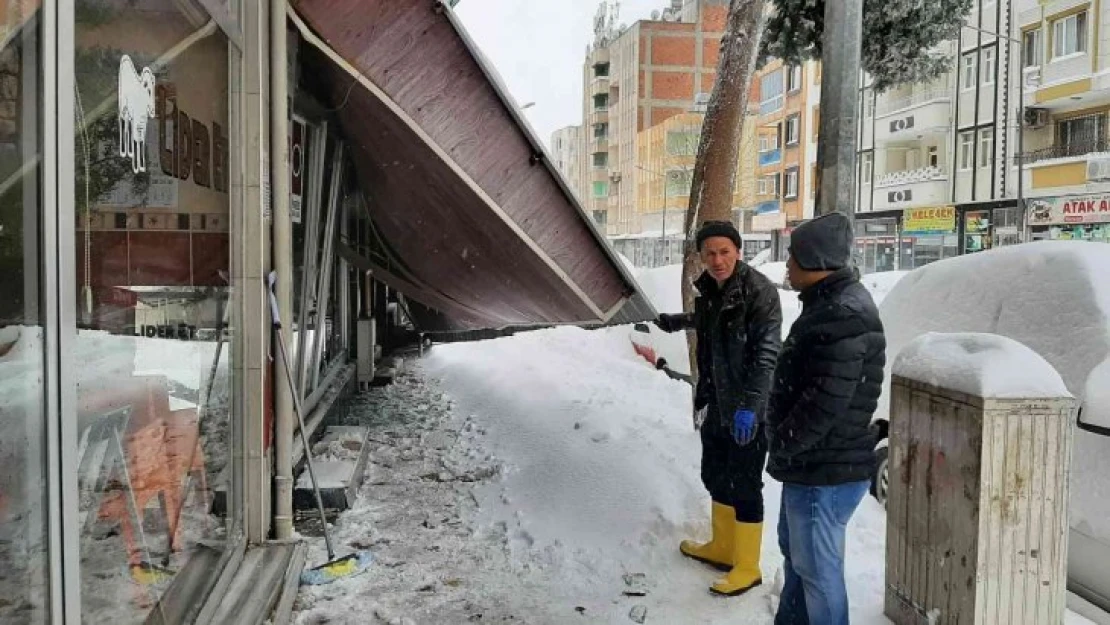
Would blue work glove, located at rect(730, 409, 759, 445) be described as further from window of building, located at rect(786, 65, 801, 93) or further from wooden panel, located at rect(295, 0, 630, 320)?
window of building, located at rect(786, 65, 801, 93)

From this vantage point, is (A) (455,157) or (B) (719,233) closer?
(B) (719,233)

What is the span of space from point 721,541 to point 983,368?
1.91 meters

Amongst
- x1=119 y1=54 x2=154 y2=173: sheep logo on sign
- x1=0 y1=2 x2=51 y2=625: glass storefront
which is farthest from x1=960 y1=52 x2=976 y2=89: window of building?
x1=0 y1=2 x2=51 y2=625: glass storefront

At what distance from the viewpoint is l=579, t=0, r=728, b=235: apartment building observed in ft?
262

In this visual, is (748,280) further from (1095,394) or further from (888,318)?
(888,318)

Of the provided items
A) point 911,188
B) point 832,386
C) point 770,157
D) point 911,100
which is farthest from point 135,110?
point 770,157

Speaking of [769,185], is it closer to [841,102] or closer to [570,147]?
[841,102]

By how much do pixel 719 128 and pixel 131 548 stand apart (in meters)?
5.84

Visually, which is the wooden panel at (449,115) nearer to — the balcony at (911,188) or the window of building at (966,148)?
the window of building at (966,148)

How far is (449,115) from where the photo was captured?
15.8 ft

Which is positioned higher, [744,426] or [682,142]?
[682,142]

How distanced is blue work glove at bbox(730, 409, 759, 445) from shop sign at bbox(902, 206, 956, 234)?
34.5 meters

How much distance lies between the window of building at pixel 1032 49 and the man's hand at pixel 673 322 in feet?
99.4

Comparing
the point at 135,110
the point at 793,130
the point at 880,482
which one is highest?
the point at 793,130
